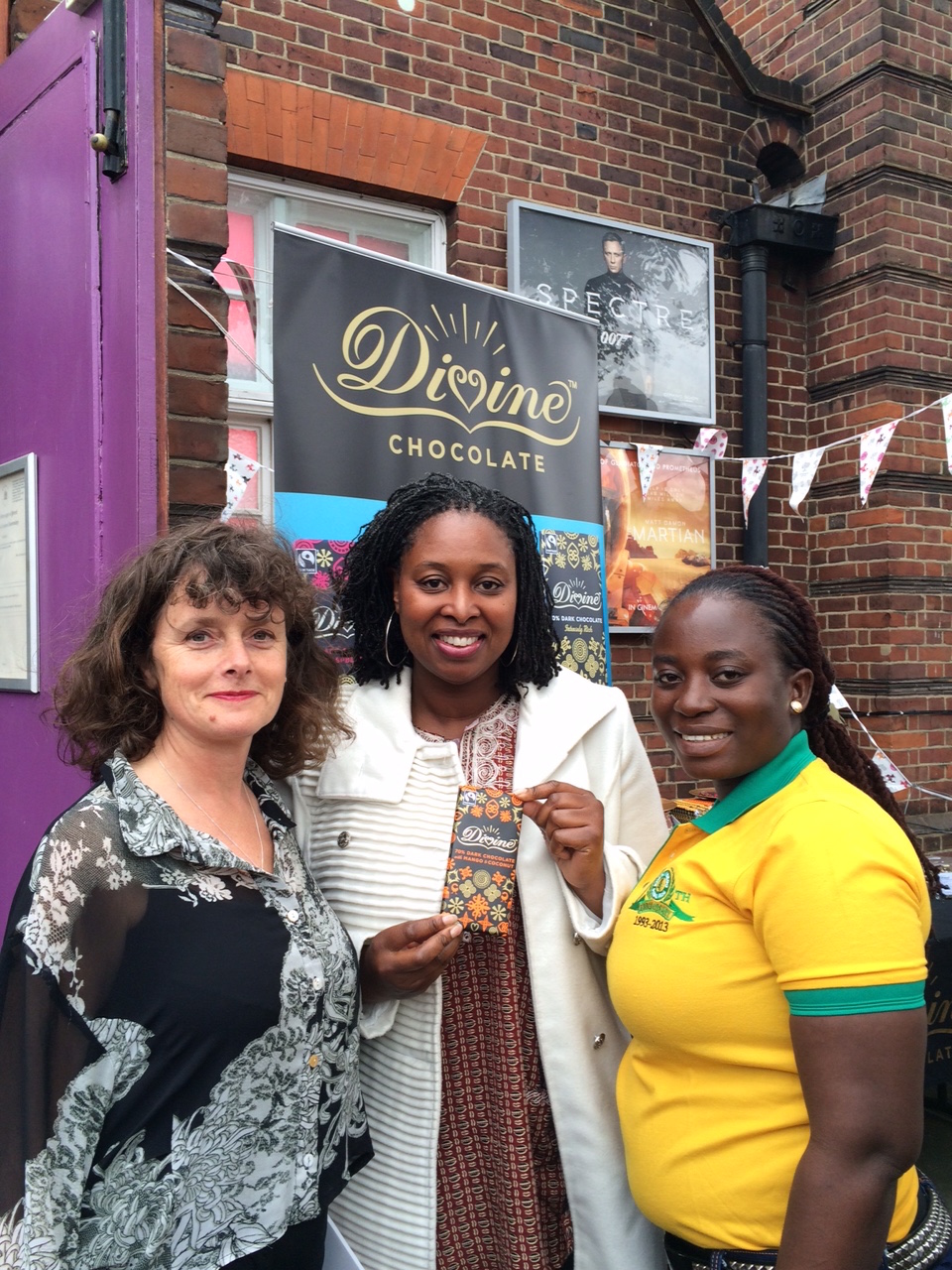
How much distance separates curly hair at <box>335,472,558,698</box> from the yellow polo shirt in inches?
24.0

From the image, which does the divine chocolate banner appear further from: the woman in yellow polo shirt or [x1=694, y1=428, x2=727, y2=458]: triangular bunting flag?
[x1=694, y1=428, x2=727, y2=458]: triangular bunting flag

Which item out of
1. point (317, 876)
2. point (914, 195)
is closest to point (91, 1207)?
point (317, 876)

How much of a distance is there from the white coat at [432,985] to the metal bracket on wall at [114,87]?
114cm

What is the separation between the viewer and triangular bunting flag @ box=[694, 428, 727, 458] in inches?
216

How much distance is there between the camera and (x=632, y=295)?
17.4 feet

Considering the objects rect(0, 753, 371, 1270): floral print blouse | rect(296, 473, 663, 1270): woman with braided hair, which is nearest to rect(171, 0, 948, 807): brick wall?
rect(296, 473, 663, 1270): woman with braided hair

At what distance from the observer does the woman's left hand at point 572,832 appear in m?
1.76

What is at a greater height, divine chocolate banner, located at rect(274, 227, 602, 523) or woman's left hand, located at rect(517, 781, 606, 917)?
divine chocolate banner, located at rect(274, 227, 602, 523)

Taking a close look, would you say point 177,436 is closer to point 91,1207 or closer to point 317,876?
point 317,876

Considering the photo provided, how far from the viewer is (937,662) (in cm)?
566

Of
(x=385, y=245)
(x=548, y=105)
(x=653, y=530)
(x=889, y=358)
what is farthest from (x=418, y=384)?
(x=889, y=358)

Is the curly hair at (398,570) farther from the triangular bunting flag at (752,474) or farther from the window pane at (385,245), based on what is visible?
the triangular bunting flag at (752,474)

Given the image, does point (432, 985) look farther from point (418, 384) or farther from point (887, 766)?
point (887, 766)

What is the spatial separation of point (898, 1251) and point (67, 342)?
6.71ft
